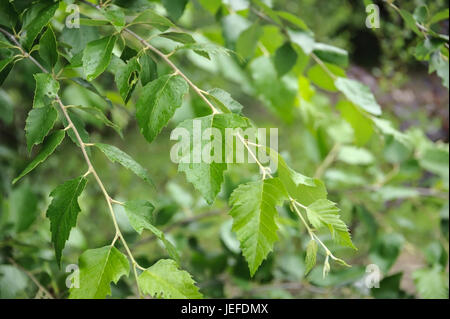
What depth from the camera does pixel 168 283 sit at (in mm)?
395

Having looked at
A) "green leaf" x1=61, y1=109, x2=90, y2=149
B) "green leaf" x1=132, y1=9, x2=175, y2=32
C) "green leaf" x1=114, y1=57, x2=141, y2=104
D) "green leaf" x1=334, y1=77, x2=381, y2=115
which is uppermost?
"green leaf" x1=132, y1=9, x2=175, y2=32

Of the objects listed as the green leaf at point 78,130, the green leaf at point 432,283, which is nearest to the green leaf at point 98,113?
the green leaf at point 78,130

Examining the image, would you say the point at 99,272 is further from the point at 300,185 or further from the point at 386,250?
the point at 386,250

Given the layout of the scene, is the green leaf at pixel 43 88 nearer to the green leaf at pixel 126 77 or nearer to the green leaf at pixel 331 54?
the green leaf at pixel 126 77

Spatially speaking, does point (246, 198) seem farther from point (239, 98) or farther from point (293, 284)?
point (239, 98)

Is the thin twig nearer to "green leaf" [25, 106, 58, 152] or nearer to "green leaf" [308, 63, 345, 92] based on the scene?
"green leaf" [25, 106, 58, 152]

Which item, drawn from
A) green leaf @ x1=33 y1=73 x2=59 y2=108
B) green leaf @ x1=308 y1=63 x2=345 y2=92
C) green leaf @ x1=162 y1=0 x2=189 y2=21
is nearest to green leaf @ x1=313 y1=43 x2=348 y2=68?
green leaf @ x1=308 y1=63 x2=345 y2=92

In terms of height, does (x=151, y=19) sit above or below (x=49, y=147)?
above

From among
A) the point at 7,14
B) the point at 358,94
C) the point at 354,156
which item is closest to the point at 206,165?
the point at 7,14

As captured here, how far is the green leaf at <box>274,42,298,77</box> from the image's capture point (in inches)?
27.4

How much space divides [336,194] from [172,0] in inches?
25.0

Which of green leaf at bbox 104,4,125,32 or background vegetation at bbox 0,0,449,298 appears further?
background vegetation at bbox 0,0,449,298

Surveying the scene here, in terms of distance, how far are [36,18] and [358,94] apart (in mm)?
485

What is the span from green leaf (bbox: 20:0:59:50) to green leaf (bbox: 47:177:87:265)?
157mm
